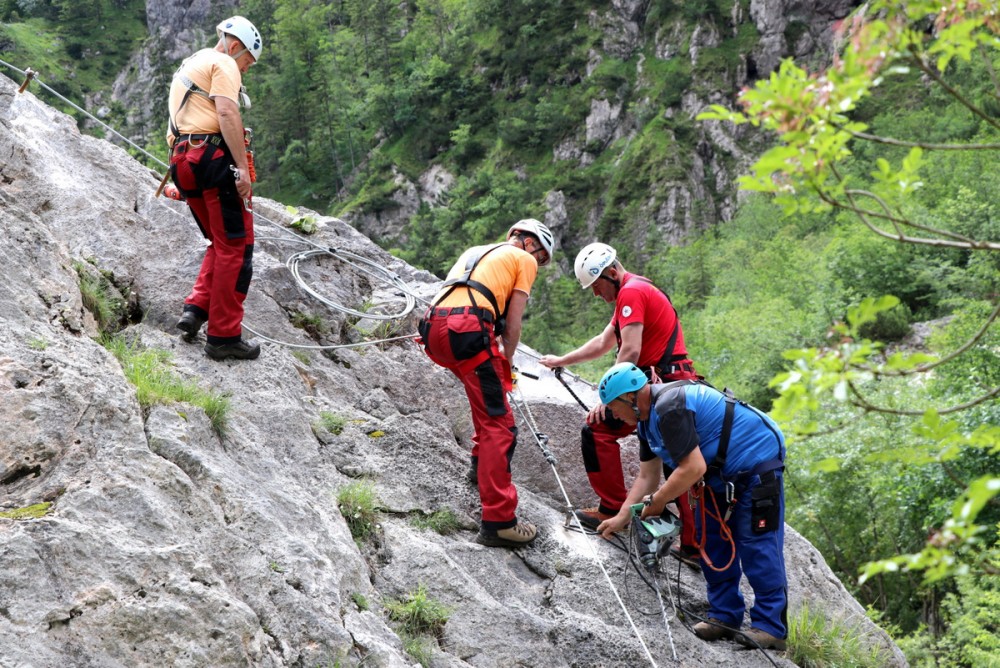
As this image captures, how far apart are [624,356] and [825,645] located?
2.67 m

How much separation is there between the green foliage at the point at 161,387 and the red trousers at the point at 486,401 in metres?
1.63

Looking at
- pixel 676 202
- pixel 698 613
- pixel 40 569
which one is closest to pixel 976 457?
pixel 698 613

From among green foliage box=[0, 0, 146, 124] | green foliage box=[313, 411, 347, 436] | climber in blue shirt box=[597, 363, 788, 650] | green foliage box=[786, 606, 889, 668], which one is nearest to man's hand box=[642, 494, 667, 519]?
climber in blue shirt box=[597, 363, 788, 650]

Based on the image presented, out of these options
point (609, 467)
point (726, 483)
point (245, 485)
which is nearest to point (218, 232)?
point (245, 485)

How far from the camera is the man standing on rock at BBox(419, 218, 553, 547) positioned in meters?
6.11

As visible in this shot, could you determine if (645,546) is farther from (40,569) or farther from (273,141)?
(273,141)

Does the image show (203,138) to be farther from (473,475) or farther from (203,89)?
(473,475)

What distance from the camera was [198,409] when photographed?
537cm

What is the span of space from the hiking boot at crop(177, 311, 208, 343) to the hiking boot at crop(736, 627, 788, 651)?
4704 mm

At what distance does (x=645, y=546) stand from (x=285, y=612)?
9.34 feet

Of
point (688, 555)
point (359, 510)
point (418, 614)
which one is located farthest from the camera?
point (688, 555)

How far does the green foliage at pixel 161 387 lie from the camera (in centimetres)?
516

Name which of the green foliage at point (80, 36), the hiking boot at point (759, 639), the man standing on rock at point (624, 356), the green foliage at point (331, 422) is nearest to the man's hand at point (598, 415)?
the man standing on rock at point (624, 356)

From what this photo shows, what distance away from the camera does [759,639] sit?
239 inches
